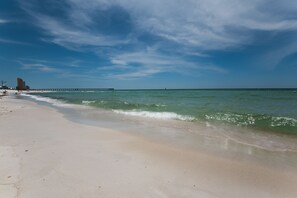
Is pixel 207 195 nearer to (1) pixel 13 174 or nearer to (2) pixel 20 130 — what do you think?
(1) pixel 13 174

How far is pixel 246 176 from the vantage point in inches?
188

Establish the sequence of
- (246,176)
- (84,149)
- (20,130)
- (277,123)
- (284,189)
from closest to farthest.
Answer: (284,189), (246,176), (84,149), (20,130), (277,123)

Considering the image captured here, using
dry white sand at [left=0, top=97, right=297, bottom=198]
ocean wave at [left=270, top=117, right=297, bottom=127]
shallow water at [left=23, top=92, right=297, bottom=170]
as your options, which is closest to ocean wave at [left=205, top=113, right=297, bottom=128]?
ocean wave at [left=270, top=117, right=297, bottom=127]

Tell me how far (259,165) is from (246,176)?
95cm

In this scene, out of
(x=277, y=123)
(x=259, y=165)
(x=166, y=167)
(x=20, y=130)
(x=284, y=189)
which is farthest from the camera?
(x=277, y=123)

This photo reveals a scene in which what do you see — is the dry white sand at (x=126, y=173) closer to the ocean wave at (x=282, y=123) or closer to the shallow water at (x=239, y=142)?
the shallow water at (x=239, y=142)

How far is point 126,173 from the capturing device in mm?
4699

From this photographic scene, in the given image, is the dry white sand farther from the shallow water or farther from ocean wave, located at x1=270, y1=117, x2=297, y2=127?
ocean wave, located at x1=270, y1=117, x2=297, y2=127

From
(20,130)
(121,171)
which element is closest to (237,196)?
(121,171)

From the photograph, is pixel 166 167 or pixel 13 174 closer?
pixel 13 174

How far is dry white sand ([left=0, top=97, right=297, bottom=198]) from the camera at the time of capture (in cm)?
392

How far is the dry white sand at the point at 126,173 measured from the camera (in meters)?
3.92

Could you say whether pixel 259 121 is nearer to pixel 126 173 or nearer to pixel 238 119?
pixel 238 119

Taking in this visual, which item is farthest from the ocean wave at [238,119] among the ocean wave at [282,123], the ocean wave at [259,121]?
the ocean wave at [282,123]
